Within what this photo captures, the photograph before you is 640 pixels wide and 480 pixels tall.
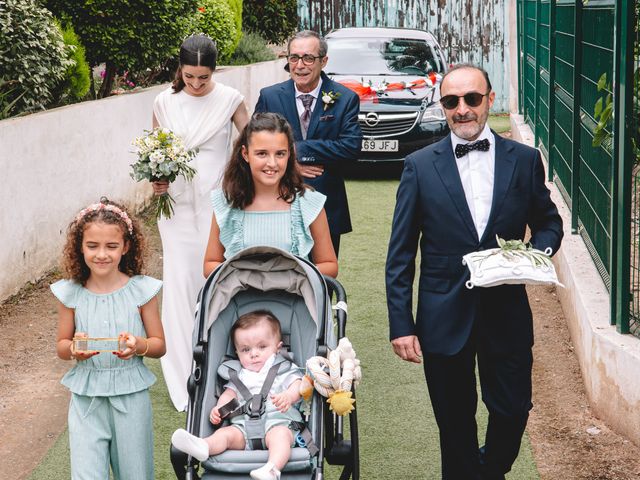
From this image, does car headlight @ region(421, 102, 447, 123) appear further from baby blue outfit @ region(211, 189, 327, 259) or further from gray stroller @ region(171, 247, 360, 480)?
gray stroller @ region(171, 247, 360, 480)

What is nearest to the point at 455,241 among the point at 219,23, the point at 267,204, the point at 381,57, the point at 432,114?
the point at 267,204

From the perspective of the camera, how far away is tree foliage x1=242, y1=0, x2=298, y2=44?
2238 cm

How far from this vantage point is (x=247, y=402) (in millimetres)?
4527

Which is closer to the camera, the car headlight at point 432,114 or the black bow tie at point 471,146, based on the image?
the black bow tie at point 471,146

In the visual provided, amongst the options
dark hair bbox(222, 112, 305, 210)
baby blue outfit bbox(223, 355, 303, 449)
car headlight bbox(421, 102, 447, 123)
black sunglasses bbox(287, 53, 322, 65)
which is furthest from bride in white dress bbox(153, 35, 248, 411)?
car headlight bbox(421, 102, 447, 123)

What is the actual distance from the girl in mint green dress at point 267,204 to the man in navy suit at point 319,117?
1.09 m

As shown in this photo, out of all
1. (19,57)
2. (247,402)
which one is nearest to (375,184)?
(19,57)

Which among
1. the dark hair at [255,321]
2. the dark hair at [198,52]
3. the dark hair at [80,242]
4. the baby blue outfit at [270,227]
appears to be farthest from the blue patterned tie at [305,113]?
the dark hair at [80,242]

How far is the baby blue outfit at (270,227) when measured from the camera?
5.32 meters

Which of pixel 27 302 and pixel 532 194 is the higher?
pixel 532 194

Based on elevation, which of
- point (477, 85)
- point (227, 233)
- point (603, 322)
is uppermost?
point (477, 85)

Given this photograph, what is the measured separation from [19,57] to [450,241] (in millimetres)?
6355

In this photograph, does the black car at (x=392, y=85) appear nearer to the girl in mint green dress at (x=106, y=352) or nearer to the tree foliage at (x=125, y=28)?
the tree foliage at (x=125, y=28)

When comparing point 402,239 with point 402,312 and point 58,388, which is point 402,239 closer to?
point 402,312
